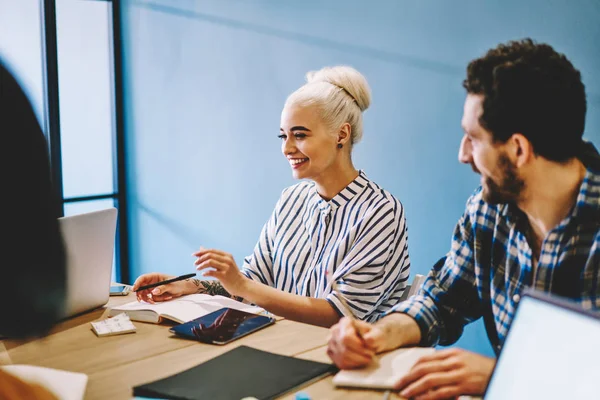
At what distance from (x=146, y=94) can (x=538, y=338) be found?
3.66m

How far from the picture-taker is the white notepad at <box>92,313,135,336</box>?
165cm

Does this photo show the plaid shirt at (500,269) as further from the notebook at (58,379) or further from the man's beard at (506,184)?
the notebook at (58,379)

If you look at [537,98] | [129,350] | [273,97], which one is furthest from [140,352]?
[273,97]

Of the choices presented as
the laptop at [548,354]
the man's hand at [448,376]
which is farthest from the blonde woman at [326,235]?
the laptop at [548,354]

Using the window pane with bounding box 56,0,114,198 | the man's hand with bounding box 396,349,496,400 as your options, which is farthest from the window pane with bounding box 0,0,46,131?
the man's hand with bounding box 396,349,496,400

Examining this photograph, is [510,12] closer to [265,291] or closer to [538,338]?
[265,291]

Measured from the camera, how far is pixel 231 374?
4.37ft

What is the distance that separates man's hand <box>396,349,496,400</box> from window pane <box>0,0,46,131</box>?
126 inches

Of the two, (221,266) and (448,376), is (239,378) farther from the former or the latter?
(221,266)

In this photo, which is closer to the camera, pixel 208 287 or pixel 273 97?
pixel 208 287

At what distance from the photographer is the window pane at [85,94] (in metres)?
4.04

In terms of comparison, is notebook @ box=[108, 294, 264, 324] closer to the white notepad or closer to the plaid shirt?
the white notepad

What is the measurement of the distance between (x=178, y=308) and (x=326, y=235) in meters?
0.59

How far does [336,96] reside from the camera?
2195 mm
